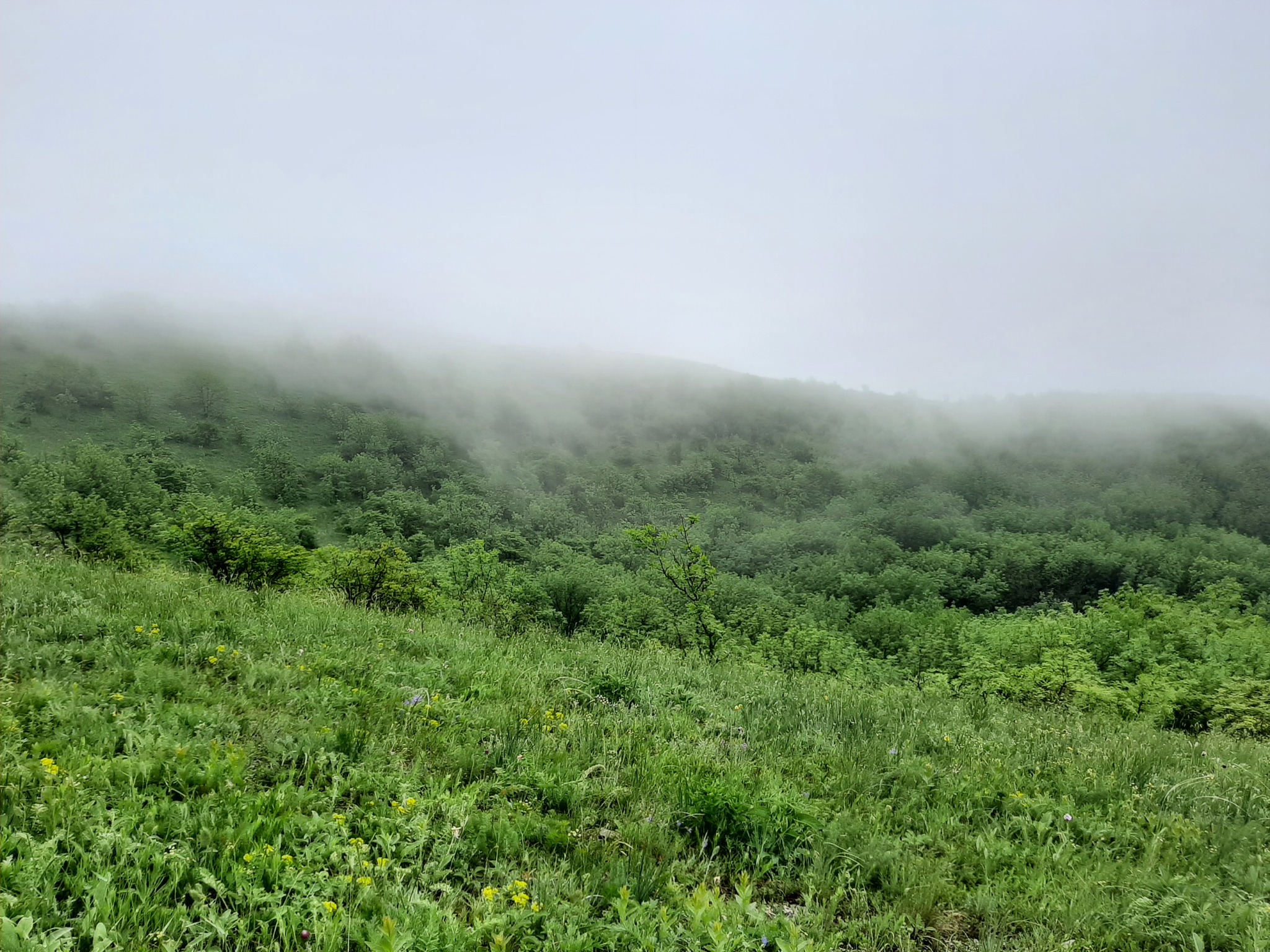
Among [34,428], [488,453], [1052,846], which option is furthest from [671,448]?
[1052,846]

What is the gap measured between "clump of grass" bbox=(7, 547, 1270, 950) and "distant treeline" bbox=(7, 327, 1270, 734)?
5968mm

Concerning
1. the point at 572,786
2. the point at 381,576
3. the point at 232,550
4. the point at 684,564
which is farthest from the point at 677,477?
the point at 572,786

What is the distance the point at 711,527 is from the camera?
426 ft

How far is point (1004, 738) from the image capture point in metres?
6.17

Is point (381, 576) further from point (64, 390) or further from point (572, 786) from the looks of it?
point (64, 390)

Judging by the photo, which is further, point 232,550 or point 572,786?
point 232,550

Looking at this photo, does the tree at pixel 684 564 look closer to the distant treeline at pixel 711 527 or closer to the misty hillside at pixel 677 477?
the distant treeline at pixel 711 527

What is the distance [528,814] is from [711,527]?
5036 inches

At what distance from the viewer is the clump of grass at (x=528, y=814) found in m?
2.68

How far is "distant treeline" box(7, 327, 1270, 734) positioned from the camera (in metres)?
23.4

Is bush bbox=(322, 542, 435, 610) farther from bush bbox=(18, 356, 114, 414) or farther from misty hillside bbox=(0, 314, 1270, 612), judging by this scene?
bush bbox=(18, 356, 114, 414)

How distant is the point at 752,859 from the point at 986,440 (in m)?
228

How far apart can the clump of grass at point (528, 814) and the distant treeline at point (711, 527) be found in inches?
235

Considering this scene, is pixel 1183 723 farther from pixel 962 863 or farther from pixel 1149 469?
pixel 1149 469
